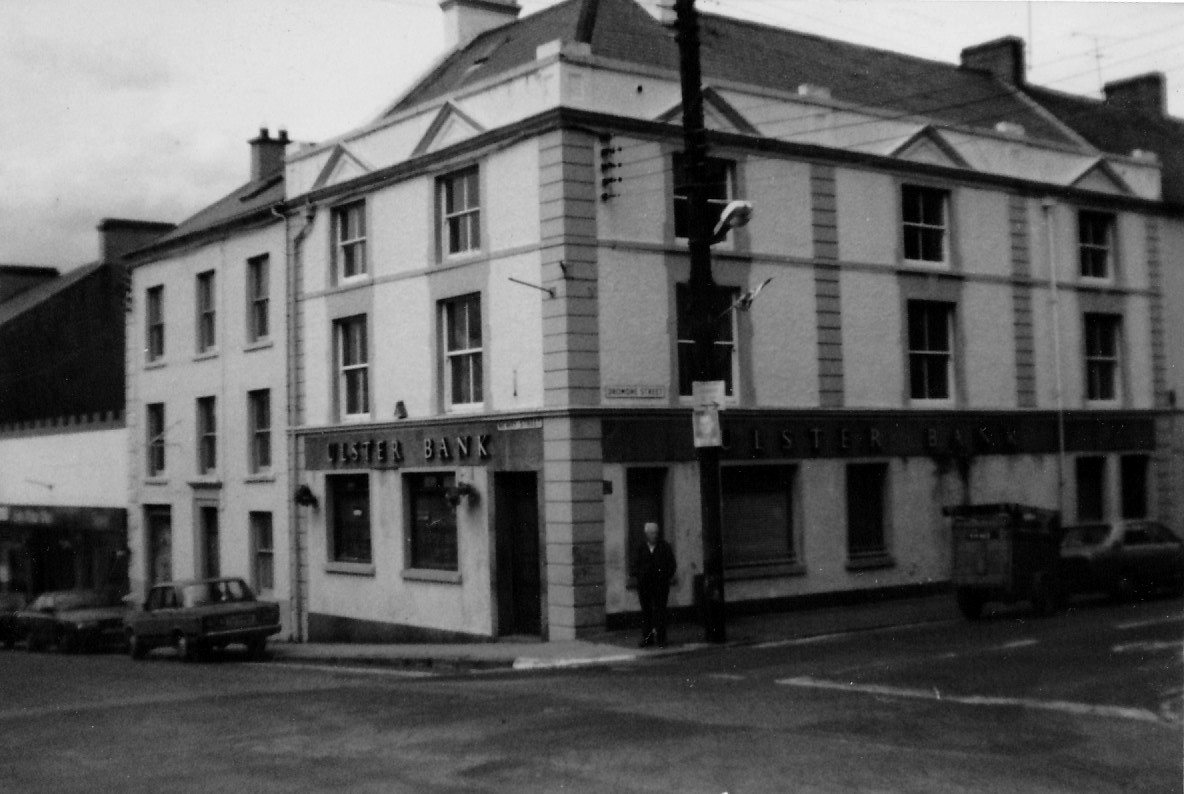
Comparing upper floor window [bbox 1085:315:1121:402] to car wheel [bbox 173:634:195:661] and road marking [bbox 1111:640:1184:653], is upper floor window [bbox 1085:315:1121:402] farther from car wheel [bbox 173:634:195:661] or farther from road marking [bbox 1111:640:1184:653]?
car wheel [bbox 173:634:195:661]

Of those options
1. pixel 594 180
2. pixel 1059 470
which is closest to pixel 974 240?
pixel 1059 470

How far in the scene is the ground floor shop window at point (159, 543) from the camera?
120 ft

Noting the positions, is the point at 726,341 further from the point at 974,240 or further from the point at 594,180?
the point at 974,240

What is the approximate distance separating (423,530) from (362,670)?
14.7ft

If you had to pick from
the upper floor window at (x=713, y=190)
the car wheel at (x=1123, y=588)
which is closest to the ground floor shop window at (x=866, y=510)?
the car wheel at (x=1123, y=588)

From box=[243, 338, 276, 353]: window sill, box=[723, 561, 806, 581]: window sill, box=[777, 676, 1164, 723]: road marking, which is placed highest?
box=[243, 338, 276, 353]: window sill

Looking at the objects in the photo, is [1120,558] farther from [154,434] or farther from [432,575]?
[154,434]

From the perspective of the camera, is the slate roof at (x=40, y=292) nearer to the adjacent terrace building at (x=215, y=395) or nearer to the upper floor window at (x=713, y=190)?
the adjacent terrace building at (x=215, y=395)

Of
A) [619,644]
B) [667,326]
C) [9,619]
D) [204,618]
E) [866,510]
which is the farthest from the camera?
[9,619]

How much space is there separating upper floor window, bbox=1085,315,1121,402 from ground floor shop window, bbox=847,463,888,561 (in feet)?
23.5

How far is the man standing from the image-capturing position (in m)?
20.6

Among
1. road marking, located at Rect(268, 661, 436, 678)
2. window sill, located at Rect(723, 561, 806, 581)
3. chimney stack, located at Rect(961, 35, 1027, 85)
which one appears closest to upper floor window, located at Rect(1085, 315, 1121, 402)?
chimney stack, located at Rect(961, 35, 1027, 85)

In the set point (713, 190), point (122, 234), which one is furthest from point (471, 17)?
point (122, 234)

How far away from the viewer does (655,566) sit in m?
20.7
